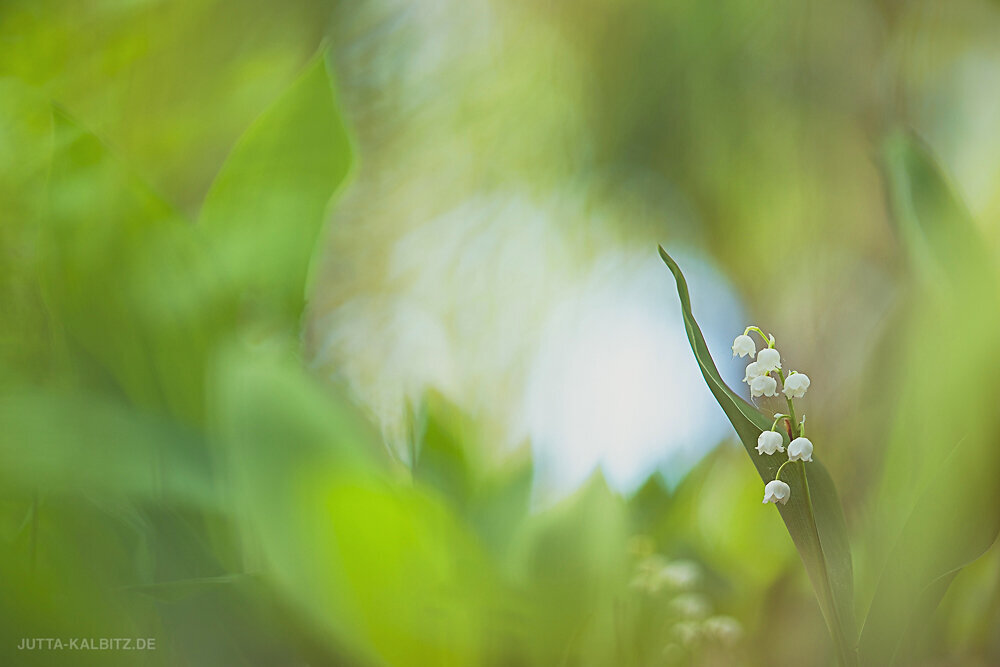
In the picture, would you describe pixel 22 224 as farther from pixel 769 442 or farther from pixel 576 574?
pixel 769 442

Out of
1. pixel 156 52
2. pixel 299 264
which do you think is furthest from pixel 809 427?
pixel 156 52

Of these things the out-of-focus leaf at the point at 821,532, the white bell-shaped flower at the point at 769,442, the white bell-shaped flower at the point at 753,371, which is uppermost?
the white bell-shaped flower at the point at 753,371

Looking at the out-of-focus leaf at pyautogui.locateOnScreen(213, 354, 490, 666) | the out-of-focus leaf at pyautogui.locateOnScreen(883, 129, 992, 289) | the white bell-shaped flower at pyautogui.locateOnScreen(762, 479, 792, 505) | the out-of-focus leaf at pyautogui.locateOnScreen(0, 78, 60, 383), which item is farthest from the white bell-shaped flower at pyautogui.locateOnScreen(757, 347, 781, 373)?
the out-of-focus leaf at pyautogui.locateOnScreen(0, 78, 60, 383)

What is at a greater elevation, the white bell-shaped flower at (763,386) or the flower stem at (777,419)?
the white bell-shaped flower at (763,386)

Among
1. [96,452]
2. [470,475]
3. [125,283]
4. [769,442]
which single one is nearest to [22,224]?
[125,283]

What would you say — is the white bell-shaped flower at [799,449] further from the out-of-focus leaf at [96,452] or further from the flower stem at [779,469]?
the out-of-focus leaf at [96,452]

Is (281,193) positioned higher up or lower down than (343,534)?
higher up

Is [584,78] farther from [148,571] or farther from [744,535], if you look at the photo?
[148,571]

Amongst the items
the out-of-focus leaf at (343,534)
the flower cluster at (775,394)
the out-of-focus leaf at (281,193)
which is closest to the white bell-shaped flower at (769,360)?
the flower cluster at (775,394)
